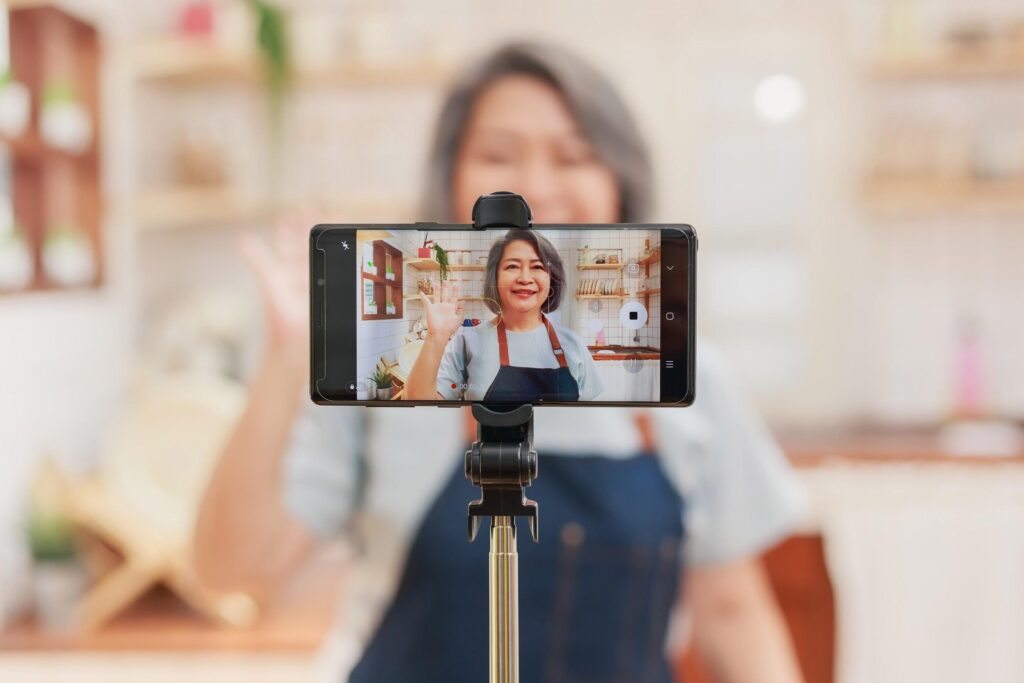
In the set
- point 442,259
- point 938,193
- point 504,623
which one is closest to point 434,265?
point 442,259

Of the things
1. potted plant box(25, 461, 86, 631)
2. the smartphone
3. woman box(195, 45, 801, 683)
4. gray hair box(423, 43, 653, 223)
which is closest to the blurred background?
potted plant box(25, 461, 86, 631)

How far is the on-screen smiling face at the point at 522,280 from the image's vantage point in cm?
33

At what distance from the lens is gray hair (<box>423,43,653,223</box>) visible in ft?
2.16

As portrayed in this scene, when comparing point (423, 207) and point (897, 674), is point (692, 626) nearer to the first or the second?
point (423, 207)

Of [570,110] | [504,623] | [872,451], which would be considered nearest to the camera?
[504,623]

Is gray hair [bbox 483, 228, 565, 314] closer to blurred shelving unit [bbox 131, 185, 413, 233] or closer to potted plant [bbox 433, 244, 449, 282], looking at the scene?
potted plant [bbox 433, 244, 449, 282]

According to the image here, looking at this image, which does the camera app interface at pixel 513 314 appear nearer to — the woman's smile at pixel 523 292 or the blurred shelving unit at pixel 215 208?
the woman's smile at pixel 523 292

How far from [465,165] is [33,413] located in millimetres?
1195

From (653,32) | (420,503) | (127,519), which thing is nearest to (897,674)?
(420,503)

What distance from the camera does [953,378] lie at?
2.32 meters

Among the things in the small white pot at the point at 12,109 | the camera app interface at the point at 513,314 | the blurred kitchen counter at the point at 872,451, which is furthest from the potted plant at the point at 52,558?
the camera app interface at the point at 513,314

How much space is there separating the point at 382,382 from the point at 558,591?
40cm

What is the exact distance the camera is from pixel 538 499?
28.2 inches

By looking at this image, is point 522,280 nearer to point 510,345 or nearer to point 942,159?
point 510,345
